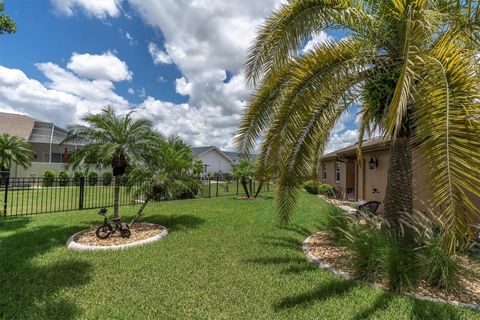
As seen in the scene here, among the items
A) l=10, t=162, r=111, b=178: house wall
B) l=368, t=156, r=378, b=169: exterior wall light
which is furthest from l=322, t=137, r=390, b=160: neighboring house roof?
l=10, t=162, r=111, b=178: house wall

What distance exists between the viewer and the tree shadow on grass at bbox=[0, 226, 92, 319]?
3631mm

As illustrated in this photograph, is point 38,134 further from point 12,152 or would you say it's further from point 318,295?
point 318,295

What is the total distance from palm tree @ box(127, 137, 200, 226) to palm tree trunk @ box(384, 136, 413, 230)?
565 centimetres

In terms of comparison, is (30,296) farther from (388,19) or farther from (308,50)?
(388,19)

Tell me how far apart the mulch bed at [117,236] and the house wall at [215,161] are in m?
38.8

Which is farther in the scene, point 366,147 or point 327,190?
point 327,190

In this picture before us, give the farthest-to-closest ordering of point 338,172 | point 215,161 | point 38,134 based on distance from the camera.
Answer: point 215,161 < point 38,134 < point 338,172

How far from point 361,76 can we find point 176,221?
7.07m

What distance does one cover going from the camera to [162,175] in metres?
7.90

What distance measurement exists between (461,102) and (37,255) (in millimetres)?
7851

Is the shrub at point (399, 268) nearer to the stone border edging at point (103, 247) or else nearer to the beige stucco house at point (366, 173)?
the beige stucco house at point (366, 173)

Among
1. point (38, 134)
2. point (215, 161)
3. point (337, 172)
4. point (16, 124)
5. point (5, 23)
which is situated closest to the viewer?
point (5, 23)

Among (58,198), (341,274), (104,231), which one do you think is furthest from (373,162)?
(58,198)

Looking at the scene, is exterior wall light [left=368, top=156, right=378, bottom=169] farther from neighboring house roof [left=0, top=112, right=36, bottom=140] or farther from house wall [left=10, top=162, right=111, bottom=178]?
neighboring house roof [left=0, top=112, right=36, bottom=140]
